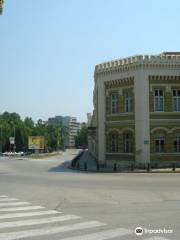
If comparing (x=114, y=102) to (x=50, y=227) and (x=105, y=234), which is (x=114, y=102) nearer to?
(x=50, y=227)

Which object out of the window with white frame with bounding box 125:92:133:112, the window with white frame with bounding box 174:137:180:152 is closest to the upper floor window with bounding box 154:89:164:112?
the window with white frame with bounding box 125:92:133:112

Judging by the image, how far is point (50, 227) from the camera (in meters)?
13.5

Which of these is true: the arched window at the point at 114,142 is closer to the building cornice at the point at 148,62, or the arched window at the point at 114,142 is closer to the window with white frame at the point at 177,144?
the window with white frame at the point at 177,144

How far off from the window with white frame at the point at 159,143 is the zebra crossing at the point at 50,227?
3047cm

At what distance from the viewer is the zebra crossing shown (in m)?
12.2

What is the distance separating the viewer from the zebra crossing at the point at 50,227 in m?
12.2

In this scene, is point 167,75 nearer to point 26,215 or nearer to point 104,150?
point 104,150

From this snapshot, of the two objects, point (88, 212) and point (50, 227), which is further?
point (88, 212)

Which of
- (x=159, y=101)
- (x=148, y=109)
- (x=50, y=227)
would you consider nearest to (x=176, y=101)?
(x=159, y=101)

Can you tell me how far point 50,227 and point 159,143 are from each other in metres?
34.4

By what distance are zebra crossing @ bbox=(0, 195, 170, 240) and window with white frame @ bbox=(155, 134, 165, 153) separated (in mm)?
30468

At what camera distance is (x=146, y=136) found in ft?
153

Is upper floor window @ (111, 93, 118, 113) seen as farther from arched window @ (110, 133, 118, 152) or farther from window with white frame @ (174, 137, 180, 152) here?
window with white frame @ (174, 137, 180, 152)

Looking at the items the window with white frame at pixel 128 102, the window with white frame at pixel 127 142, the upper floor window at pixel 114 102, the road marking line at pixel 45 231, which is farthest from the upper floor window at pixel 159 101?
the road marking line at pixel 45 231
